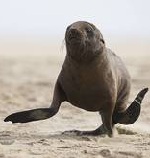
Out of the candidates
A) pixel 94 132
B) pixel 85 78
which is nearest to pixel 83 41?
pixel 85 78

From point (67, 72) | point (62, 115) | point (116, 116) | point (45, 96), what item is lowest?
point (45, 96)

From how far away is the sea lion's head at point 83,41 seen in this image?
369 inches

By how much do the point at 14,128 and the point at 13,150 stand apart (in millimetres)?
2446

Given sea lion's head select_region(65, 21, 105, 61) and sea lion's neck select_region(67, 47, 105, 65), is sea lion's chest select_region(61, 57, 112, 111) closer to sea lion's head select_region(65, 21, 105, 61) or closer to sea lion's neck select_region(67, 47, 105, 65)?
sea lion's neck select_region(67, 47, 105, 65)

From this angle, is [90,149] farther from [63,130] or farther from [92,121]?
[92,121]

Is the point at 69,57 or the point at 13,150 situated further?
the point at 69,57

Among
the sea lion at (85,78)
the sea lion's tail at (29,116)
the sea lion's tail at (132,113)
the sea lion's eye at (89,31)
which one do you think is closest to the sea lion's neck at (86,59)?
the sea lion at (85,78)

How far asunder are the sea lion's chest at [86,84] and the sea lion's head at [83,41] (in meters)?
0.19

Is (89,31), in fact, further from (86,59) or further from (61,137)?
(61,137)

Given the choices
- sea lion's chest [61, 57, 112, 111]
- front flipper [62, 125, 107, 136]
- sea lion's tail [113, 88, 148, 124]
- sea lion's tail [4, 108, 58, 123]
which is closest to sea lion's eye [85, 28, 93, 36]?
sea lion's chest [61, 57, 112, 111]

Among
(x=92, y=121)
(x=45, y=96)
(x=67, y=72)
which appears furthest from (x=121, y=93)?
(x=45, y=96)

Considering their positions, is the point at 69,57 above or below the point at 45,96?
above

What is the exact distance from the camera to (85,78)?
9.76 meters

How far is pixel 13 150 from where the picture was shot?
8.88 metres
